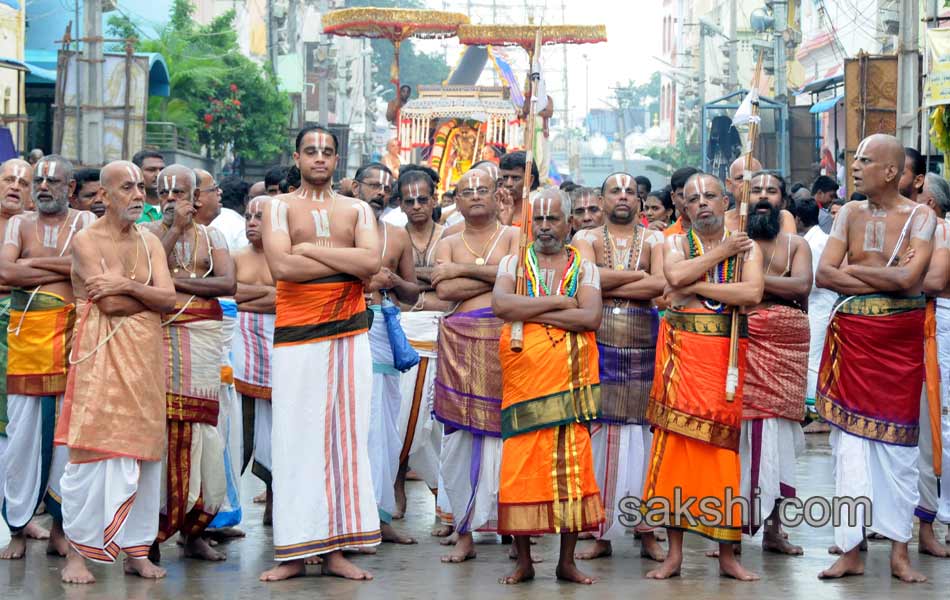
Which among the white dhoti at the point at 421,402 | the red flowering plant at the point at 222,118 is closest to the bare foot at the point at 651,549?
the white dhoti at the point at 421,402

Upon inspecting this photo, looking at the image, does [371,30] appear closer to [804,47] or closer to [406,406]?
[804,47]

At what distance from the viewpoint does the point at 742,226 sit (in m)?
7.48

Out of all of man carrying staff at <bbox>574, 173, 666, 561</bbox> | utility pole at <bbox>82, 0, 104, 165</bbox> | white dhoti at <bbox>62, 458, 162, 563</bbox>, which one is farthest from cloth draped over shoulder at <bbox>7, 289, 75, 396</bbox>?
utility pole at <bbox>82, 0, 104, 165</bbox>

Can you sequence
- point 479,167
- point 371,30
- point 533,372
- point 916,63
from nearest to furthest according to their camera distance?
1. point 533,372
2. point 479,167
3. point 916,63
4. point 371,30

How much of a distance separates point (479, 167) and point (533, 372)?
1824 millimetres

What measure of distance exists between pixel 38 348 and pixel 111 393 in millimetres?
881

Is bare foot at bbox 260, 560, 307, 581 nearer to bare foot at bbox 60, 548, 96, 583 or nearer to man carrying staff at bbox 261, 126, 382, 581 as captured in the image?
man carrying staff at bbox 261, 126, 382, 581

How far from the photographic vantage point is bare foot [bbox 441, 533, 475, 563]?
7934 millimetres

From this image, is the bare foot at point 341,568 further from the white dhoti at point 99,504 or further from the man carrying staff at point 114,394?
the white dhoti at point 99,504

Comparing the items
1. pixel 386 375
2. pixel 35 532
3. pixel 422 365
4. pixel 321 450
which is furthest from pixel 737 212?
pixel 35 532

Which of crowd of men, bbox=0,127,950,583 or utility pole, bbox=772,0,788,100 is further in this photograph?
utility pole, bbox=772,0,788,100

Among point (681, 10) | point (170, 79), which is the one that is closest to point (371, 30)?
point (170, 79)

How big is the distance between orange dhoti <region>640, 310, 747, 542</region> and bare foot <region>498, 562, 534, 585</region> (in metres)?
0.70

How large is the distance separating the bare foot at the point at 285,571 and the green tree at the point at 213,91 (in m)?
26.5
